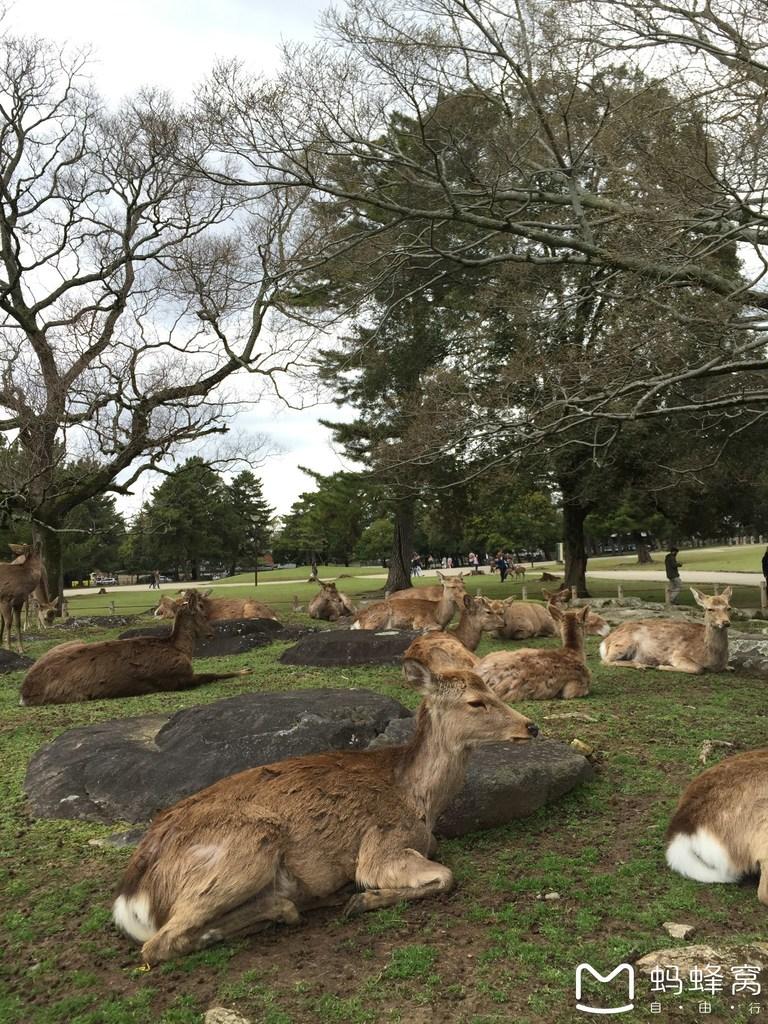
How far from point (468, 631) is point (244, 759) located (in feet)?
22.4

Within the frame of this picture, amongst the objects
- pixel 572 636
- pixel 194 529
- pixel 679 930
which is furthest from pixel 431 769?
pixel 194 529

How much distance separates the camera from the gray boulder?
5.14m

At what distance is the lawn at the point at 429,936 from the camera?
3314 mm

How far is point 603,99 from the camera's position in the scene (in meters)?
12.5

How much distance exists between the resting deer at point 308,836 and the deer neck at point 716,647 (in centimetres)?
717

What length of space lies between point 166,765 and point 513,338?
16.2 metres

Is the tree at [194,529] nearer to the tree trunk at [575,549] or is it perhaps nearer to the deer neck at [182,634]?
the tree trunk at [575,549]

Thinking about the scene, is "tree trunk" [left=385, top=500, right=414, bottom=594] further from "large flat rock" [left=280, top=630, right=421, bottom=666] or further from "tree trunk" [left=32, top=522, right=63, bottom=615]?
"large flat rock" [left=280, top=630, right=421, bottom=666]

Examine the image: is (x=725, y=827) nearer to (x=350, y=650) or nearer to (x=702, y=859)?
(x=702, y=859)

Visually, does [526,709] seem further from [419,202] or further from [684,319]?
[419,202]

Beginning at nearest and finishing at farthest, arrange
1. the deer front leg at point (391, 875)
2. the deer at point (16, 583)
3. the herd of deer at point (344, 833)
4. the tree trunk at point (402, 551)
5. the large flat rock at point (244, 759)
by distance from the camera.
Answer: the herd of deer at point (344, 833)
the deer front leg at point (391, 875)
the large flat rock at point (244, 759)
the deer at point (16, 583)
the tree trunk at point (402, 551)

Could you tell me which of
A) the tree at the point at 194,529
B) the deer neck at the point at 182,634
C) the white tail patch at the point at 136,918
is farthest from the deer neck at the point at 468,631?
the tree at the point at 194,529

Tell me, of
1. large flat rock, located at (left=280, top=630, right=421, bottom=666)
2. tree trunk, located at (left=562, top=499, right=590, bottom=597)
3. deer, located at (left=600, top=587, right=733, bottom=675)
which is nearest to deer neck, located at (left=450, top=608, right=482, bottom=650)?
large flat rock, located at (left=280, top=630, right=421, bottom=666)

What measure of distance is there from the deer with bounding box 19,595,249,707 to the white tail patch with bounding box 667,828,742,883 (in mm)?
7290
